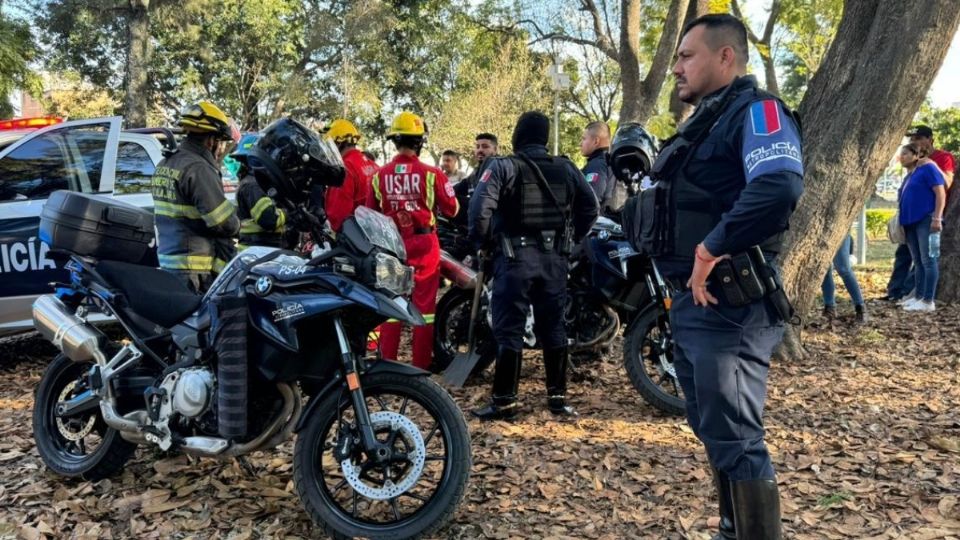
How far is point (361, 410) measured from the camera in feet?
10.0

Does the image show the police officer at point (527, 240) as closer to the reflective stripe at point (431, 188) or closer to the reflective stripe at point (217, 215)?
the reflective stripe at point (431, 188)

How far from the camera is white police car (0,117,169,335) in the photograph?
5801 mm

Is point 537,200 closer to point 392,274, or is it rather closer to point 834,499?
point 392,274

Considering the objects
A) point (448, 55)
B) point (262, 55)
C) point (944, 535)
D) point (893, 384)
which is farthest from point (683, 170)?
point (448, 55)

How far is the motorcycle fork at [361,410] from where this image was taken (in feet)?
9.99

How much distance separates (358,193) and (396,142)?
88cm

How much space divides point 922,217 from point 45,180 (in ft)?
28.7

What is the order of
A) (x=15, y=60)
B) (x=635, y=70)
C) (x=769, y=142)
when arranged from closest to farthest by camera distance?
(x=769, y=142) → (x=635, y=70) → (x=15, y=60)

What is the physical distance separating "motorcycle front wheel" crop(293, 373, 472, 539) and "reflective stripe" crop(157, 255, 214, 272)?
6.93 ft

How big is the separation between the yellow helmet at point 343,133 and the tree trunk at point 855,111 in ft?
12.1

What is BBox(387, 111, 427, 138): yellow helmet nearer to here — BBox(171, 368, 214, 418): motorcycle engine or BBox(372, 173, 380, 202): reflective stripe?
BBox(372, 173, 380, 202): reflective stripe

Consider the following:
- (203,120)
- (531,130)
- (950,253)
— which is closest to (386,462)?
(531,130)

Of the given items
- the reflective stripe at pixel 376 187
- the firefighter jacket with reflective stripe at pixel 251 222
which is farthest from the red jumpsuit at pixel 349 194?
the firefighter jacket with reflective stripe at pixel 251 222

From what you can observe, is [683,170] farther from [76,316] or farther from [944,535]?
[76,316]
